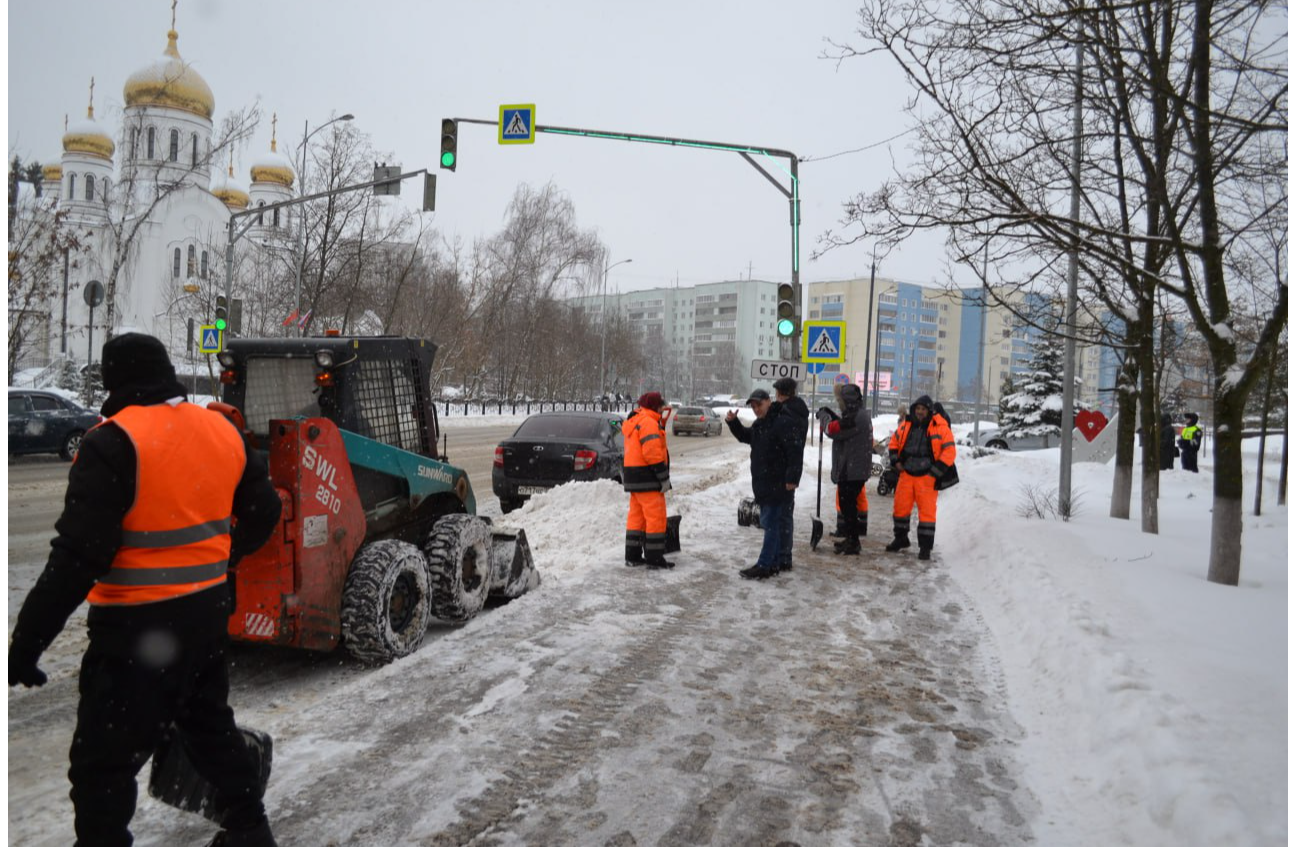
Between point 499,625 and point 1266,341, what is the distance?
6800 millimetres

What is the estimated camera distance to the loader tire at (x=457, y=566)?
6.38 m

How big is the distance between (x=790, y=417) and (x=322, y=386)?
4.72 metres

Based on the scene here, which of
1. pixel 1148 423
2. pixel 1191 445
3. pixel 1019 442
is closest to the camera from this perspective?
pixel 1148 423

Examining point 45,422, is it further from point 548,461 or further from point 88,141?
point 88,141

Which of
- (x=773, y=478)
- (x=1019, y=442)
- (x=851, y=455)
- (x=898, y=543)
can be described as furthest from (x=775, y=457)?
(x=1019, y=442)

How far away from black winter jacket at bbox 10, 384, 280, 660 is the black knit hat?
37 millimetres

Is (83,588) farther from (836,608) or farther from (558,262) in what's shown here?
(558,262)

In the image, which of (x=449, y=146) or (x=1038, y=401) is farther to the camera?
(x=1038, y=401)

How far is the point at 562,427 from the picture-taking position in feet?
47.5

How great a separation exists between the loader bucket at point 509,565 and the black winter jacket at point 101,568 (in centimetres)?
421

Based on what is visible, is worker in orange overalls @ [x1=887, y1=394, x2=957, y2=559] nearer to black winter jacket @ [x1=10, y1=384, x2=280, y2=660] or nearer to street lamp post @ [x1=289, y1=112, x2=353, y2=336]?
black winter jacket @ [x1=10, y1=384, x2=280, y2=660]

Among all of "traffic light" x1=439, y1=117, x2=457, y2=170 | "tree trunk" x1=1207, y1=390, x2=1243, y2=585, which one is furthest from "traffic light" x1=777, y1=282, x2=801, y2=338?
"tree trunk" x1=1207, y1=390, x2=1243, y2=585

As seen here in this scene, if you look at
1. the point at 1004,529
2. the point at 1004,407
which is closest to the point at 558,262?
the point at 1004,407

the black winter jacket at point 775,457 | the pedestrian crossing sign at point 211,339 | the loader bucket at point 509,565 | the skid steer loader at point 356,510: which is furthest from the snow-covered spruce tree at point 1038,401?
the skid steer loader at point 356,510
